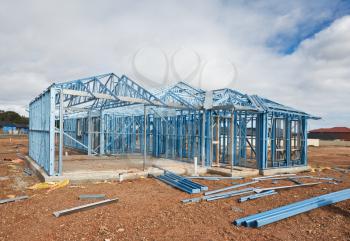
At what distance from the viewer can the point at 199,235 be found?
523 cm

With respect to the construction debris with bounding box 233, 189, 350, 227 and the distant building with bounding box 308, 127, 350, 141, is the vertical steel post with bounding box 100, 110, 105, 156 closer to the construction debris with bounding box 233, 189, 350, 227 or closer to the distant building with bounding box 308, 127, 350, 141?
the construction debris with bounding box 233, 189, 350, 227

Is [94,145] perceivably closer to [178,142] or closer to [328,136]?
[178,142]

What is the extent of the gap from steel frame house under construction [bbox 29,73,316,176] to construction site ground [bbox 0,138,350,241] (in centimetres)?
282

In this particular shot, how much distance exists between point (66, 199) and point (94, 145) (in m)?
13.4

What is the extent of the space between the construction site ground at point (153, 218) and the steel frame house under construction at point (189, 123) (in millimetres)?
2817

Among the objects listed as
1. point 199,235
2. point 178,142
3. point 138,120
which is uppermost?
point 138,120

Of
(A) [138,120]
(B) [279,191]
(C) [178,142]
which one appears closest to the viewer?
(B) [279,191]

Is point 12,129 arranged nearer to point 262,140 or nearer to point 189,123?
point 189,123

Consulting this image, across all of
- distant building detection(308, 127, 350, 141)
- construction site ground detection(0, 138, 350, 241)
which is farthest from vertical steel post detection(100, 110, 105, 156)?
distant building detection(308, 127, 350, 141)

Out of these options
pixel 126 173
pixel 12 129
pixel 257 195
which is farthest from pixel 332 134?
pixel 12 129

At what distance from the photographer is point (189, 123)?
15469mm

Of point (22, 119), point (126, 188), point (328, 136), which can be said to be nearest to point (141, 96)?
point (126, 188)

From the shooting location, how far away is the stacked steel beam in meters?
8.58

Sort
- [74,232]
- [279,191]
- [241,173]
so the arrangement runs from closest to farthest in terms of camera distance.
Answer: [74,232]
[279,191]
[241,173]
